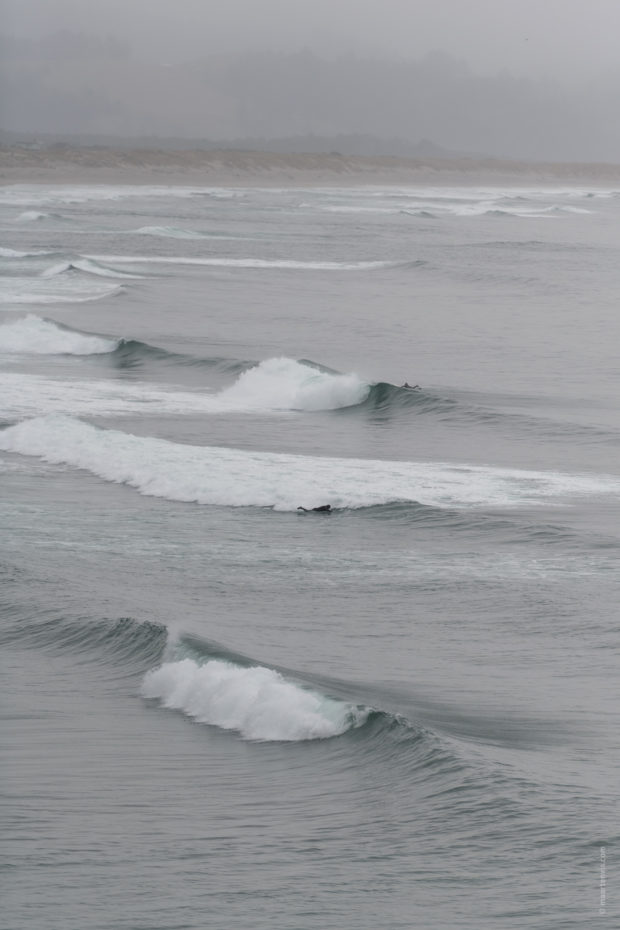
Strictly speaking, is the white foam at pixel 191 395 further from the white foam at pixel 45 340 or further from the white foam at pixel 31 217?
the white foam at pixel 31 217

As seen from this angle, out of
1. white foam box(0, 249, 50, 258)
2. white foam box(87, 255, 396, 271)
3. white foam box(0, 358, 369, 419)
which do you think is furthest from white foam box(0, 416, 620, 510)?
white foam box(0, 249, 50, 258)

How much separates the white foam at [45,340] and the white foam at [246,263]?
19.5 m

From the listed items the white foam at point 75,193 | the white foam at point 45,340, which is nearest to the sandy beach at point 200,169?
the white foam at point 75,193

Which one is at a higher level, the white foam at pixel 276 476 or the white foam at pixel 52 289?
the white foam at pixel 52 289

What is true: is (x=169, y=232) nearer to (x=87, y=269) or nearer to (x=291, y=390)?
(x=87, y=269)

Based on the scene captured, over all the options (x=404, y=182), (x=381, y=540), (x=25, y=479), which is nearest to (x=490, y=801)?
(x=381, y=540)

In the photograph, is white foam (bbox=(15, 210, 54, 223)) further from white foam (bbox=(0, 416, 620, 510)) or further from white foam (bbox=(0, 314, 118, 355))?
white foam (bbox=(0, 416, 620, 510))

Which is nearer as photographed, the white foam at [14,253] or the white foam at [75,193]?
the white foam at [14,253]

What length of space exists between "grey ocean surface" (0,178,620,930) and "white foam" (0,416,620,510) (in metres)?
0.08

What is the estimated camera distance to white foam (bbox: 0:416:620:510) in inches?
731

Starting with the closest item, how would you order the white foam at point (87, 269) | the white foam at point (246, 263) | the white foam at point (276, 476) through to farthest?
the white foam at point (276, 476)
the white foam at point (87, 269)
the white foam at point (246, 263)

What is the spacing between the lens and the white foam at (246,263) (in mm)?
55344

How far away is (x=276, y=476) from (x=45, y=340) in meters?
16.2

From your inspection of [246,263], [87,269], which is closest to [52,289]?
[87,269]
